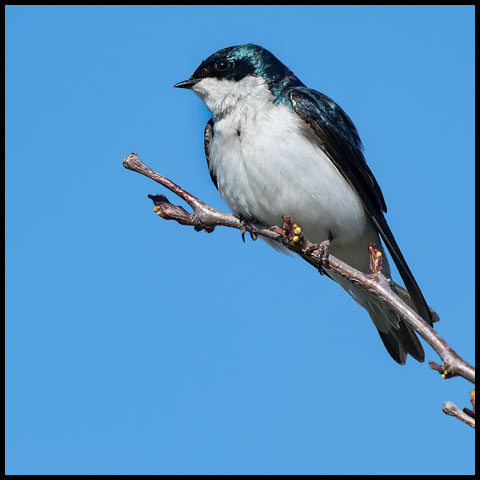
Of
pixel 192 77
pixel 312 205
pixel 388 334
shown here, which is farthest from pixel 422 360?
pixel 192 77

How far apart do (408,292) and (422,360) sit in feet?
2.16

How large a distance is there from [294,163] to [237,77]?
45.2 inches

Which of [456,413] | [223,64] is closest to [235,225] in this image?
[456,413]

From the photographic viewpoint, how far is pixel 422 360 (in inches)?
226

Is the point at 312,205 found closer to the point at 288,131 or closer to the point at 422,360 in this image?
the point at 288,131

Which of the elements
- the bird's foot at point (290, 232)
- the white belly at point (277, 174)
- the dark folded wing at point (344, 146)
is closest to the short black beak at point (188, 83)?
the white belly at point (277, 174)

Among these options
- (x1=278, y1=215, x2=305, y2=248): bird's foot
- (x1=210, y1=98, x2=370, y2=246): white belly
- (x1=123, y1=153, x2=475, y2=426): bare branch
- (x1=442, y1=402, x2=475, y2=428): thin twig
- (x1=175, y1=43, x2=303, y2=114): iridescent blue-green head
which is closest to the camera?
(x1=442, y1=402, x2=475, y2=428): thin twig

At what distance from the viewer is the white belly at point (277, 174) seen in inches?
223

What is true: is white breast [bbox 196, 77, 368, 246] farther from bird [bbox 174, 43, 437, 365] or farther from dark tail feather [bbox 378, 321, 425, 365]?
dark tail feather [bbox 378, 321, 425, 365]

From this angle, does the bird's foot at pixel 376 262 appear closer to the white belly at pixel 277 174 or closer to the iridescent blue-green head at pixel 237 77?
the white belly at pixel 277 174

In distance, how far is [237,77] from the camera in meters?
6.30

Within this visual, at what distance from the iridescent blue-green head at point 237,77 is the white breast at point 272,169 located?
0.06ft

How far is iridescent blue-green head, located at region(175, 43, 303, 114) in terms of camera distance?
6.12m

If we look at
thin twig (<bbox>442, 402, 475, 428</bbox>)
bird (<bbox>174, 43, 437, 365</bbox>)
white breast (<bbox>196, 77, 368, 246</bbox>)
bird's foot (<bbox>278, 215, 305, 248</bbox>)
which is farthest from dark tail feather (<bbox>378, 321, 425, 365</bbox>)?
thin twig (<bbox>442, 402, 475, 428</bbox>)
